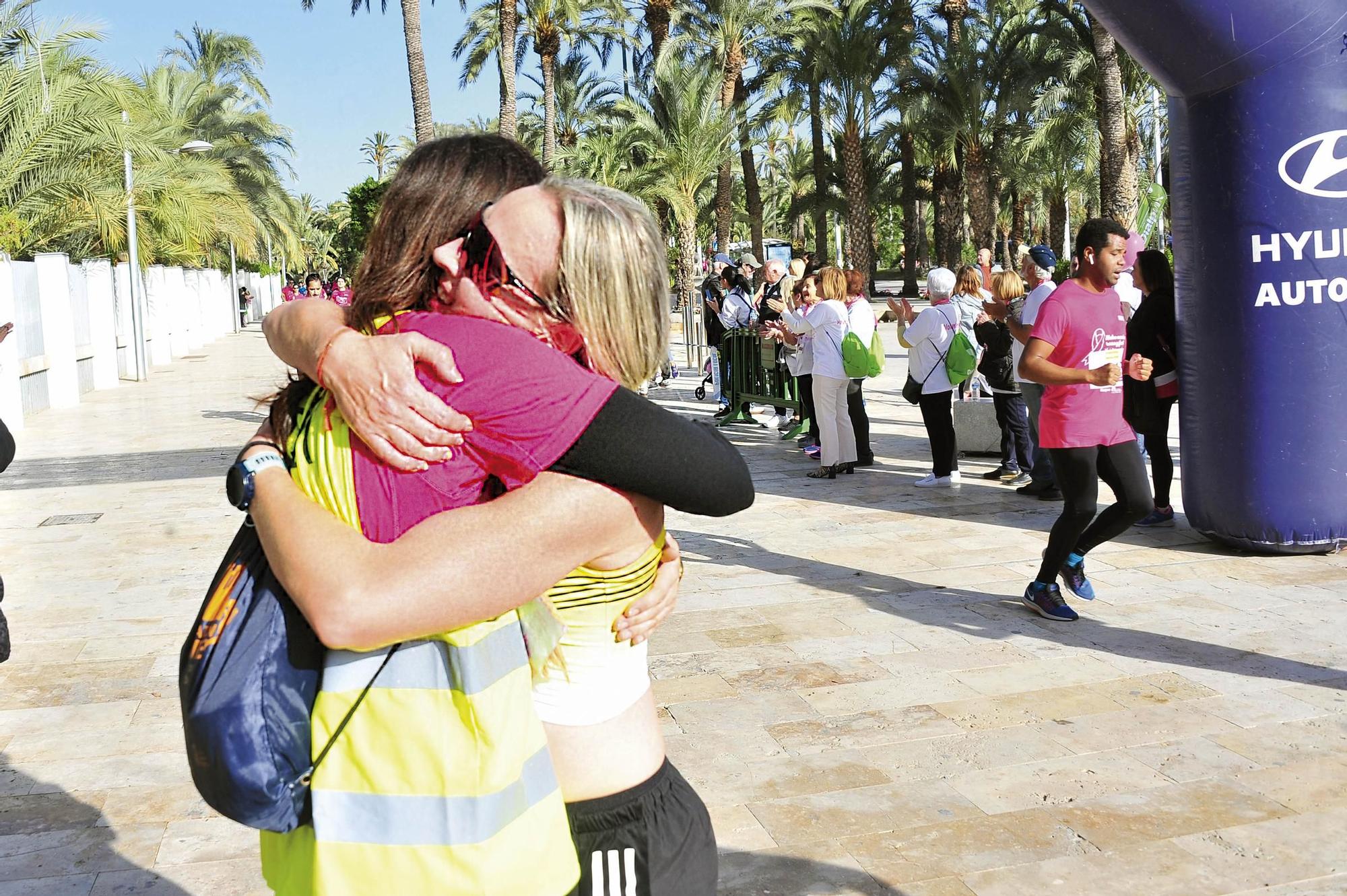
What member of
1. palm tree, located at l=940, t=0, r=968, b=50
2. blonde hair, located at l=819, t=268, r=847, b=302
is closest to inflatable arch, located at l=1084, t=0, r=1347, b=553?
blonde hair, located at l=819, t=268, r=847, b=302

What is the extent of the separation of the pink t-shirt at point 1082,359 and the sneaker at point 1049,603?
0.64 m

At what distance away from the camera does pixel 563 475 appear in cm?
140

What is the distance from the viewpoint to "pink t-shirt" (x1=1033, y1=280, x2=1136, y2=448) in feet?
18.4

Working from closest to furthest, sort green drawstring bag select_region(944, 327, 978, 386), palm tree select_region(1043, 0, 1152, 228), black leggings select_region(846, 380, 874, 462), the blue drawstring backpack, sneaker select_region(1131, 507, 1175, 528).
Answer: the blue drawstring backpack → sneaker select_region(1131, 507, 1175, 528) → green drawstring bag select_region(944, 327, 978, 386) → black leggings select_region(846, 380, 874, 462) → palm tree select_region(1043, 0, 1152, 228)

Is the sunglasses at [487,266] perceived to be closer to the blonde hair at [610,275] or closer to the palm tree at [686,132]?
the blonde hair at [610,275]

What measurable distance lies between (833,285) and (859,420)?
1146mm

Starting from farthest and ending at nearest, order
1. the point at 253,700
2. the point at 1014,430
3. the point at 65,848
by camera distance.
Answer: the point at 1014,430, the point at 65,848, the point at 253,700

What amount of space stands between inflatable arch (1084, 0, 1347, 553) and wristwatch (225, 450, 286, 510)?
19.1 feet

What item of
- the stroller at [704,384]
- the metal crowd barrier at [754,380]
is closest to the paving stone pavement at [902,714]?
the metal crowd barrier at [754,380]

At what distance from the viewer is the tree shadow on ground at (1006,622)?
16.2ft

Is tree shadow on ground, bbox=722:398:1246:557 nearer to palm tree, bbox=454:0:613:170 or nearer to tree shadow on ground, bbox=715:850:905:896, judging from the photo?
tree shadow on ground, bbox=715:850:905:896

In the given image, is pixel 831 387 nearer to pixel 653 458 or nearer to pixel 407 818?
pixel 653 458

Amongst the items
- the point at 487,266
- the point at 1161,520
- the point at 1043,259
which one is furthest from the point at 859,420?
the point at 487,266

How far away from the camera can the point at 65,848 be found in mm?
3561
